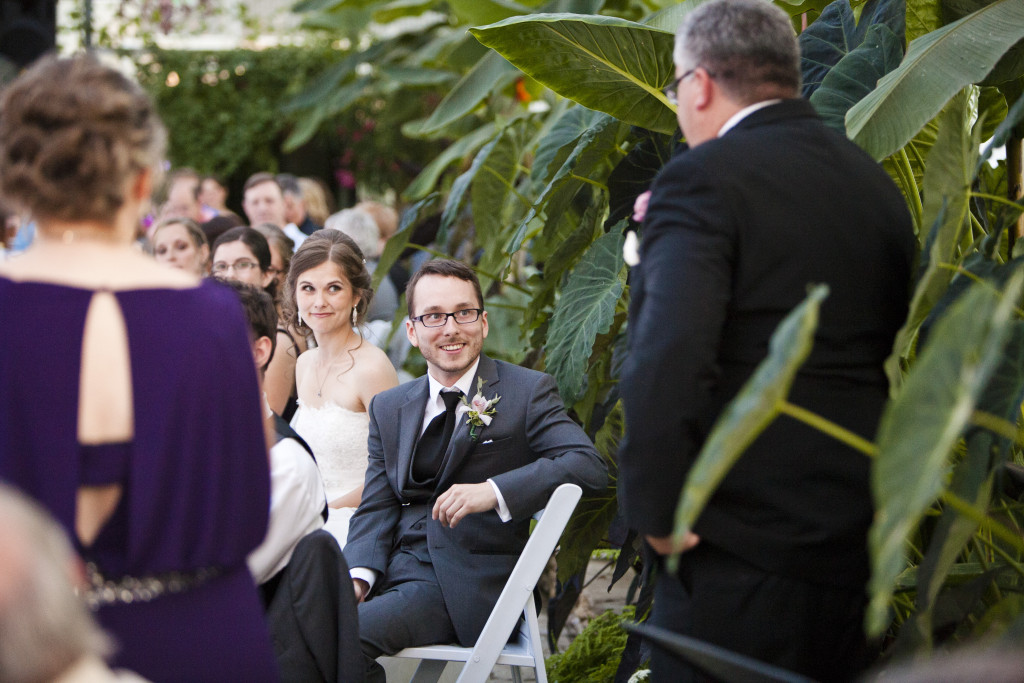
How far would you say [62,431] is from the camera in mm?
1460

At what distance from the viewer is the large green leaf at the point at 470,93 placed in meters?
5.31

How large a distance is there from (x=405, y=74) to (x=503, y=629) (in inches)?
273

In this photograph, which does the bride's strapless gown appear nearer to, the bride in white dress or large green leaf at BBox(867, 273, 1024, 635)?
the bride in white dress

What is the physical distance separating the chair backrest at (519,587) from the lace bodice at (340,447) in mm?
1085

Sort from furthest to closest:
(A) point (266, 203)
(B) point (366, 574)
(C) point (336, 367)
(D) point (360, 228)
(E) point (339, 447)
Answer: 1. (A) point (266, 203)
2. (D) point (360, 228)
3. (C) point (336, 367)
4. (E) point (339, 447)
5. (B) point (366, 574)

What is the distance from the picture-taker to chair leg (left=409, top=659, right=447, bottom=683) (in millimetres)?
2990

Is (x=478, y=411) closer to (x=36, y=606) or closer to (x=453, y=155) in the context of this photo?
(x=36, y=606)

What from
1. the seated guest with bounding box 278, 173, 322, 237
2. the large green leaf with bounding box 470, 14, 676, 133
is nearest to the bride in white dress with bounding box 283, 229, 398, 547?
the large green leaf with bounding box 470, 14, 676, 133

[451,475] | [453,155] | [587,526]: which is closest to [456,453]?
[451,475]

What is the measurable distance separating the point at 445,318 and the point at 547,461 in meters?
0.54

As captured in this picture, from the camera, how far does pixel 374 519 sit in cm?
303

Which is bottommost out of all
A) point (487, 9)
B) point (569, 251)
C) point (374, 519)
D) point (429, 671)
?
point (429, 671)

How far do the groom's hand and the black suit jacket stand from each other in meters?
1.02

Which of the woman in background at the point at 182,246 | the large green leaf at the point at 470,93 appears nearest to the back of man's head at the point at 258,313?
the woman in background at the point at 182,246
